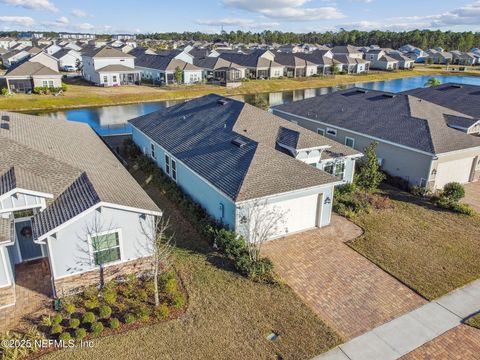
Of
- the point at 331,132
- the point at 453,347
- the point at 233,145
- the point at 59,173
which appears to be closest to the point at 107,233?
the point at 59,173

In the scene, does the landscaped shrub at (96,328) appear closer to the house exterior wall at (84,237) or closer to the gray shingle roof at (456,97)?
the house exterior wall at (84,237)

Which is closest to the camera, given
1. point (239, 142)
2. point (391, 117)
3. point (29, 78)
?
point (239, 142)

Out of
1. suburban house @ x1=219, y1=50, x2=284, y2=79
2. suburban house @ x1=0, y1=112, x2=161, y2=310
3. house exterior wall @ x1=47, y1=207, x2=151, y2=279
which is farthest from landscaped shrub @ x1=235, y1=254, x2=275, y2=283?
suburban house @ x1=219, y1=50, x2=284, y2=79

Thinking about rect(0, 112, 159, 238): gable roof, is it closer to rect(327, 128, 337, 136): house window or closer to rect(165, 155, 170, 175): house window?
rect(165, 155, 170, 175): house window

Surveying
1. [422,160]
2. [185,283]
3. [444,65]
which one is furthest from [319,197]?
[444,65]

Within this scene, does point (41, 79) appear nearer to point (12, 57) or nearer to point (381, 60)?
point (12, 57)

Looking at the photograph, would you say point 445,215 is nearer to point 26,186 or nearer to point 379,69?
point 26,186
